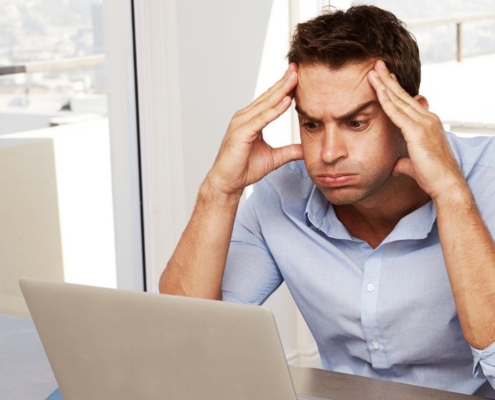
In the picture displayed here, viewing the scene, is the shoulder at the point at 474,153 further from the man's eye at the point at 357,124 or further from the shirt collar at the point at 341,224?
the man's eye at the point at 357,124

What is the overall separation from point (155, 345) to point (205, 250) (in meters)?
0.70

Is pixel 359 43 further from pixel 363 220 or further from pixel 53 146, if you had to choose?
pixel 53 146

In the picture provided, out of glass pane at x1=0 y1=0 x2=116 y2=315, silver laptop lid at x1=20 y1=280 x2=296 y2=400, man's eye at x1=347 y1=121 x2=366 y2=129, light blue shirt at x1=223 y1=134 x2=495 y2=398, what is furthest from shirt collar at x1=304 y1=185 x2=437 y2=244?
glass pane at x1=0 y1=0 x2=116 y2=315

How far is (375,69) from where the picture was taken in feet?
5.69

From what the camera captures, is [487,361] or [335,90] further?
[335,90]

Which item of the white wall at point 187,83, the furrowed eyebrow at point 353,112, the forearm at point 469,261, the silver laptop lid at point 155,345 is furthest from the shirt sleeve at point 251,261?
the white wall at point 187,83

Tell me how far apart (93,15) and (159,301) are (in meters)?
1.96

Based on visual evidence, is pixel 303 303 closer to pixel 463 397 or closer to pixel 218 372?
pixel 463 397

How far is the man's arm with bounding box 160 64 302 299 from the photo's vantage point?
1857 mm

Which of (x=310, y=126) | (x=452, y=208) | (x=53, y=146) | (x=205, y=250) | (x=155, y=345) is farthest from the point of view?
(x=53, y=146)

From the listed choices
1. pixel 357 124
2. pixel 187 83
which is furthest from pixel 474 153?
pixel 187 83

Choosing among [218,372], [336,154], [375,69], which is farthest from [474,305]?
[218,372]

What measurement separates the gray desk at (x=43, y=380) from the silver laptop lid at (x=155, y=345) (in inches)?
11.6

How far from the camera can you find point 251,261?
195 cm
